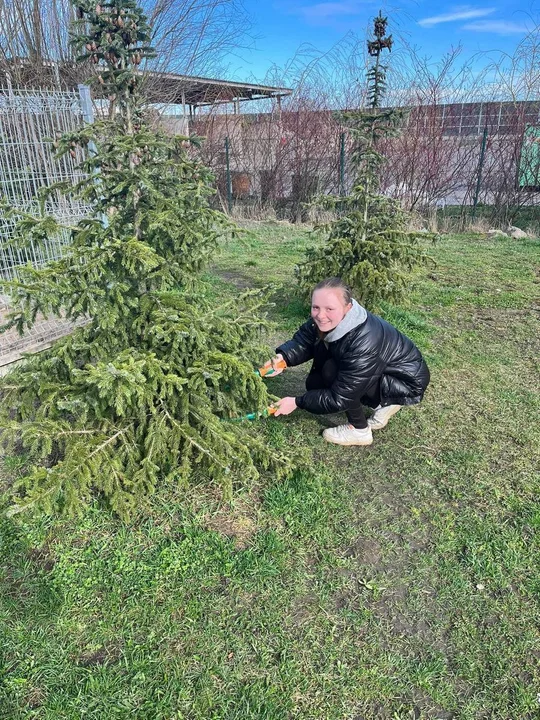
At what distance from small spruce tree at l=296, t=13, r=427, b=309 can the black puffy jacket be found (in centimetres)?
177

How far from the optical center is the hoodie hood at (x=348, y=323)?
3.10m

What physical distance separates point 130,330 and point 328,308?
115 cm

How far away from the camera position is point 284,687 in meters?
1.90

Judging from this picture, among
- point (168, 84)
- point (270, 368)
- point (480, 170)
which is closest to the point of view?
point (270, 368)

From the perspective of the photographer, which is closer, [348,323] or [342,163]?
[348,323]

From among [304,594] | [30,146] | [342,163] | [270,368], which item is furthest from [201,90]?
[304,594]

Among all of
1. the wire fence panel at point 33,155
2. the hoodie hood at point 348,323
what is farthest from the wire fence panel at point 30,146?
the hoodie hood at point 348,323

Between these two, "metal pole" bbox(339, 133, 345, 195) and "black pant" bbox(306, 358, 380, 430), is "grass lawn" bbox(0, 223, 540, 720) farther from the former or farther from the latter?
"metal pole" bbox(339, 133, 345, 195)

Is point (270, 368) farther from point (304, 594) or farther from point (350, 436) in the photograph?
point (304, 594)

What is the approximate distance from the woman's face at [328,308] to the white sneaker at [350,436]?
2.33 ft

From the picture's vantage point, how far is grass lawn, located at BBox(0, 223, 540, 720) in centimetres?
187

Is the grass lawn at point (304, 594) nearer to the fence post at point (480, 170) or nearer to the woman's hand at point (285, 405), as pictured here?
the woman's hand at point (285, 405)

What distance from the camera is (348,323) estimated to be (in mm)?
3102

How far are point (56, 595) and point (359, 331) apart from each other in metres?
2.10
